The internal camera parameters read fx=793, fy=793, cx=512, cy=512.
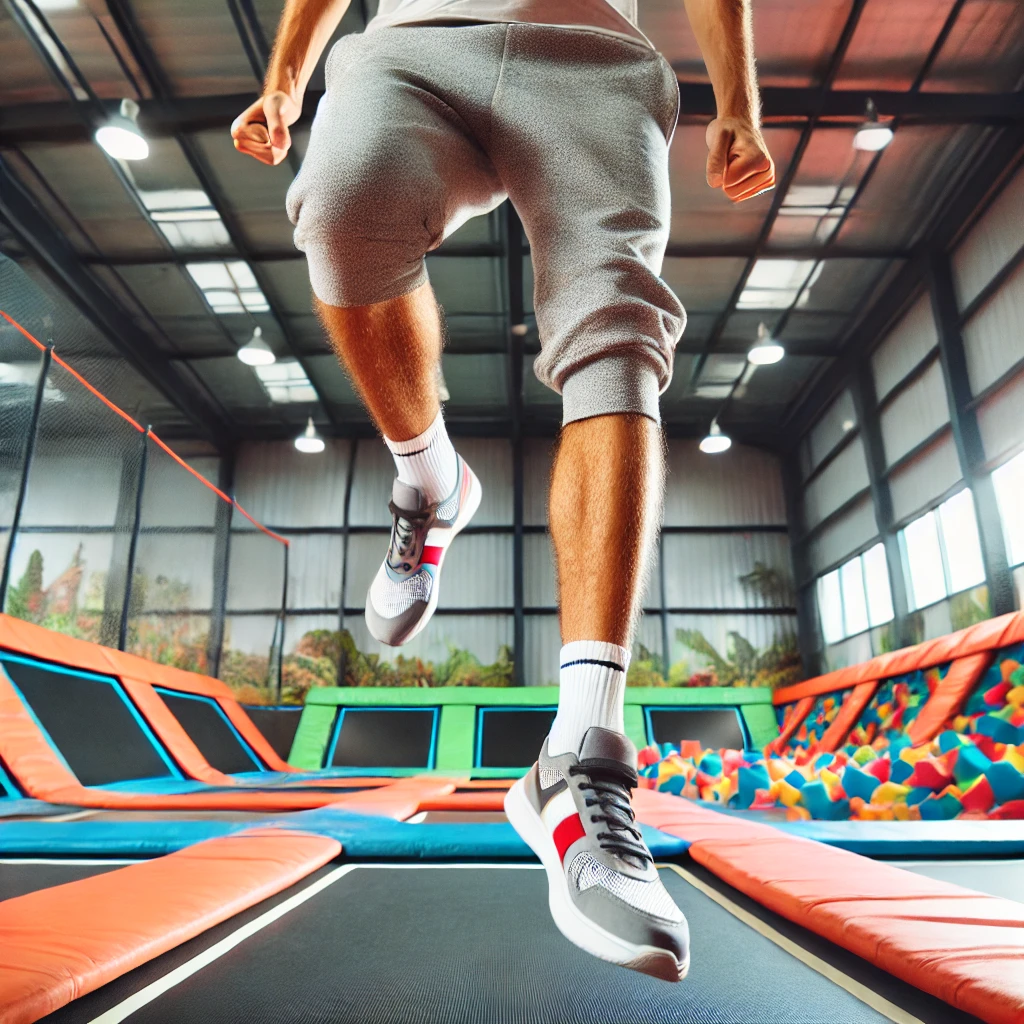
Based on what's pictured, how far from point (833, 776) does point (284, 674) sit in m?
6.99

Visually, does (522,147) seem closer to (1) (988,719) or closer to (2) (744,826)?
(2) (744,826)

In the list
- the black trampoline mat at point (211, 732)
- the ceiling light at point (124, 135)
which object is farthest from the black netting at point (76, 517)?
the ceiling light at point (124, 135)

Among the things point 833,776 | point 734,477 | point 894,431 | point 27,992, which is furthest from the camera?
point 734,477

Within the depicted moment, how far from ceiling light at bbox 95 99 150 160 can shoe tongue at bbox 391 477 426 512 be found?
4431 mm

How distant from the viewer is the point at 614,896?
1.97ft

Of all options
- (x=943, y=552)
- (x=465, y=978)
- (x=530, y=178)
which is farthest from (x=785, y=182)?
(x=465, y=978)

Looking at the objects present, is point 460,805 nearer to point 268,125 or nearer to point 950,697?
point 268,125

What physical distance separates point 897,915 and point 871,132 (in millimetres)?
5239

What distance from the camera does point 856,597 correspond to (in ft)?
25.0

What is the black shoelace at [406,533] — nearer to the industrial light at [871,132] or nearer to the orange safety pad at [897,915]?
the orange safety pad at [897,915]

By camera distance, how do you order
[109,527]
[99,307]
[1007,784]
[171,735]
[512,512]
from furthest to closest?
1. [512,512]
2. [99,307]
3. [109,527]
4. [171,735]
5. [1007,784]

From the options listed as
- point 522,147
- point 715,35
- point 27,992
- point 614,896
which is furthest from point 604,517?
point 715,35

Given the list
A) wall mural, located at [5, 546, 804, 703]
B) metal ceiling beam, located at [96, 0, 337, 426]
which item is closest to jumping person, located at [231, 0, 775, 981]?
metal ceiling beam, located at [96, 0, 337, 426]

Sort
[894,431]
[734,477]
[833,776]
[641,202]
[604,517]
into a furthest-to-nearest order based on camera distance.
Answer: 1. [734,477]
2. [894,431]
3. [833,776]
4. [641,202]
5. [604,517]
